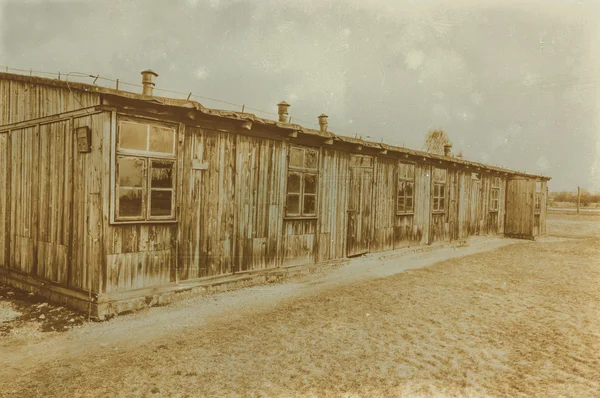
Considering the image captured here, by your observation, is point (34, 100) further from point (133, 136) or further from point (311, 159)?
point (311, 159)

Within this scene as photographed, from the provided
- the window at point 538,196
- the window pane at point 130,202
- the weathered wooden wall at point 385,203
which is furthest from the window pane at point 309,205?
the window at point 538,196

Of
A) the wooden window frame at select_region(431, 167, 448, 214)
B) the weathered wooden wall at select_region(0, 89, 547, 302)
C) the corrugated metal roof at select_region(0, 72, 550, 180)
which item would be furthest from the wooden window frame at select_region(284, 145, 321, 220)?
the wooden window frame at select_region(431, 167, 448, 214)

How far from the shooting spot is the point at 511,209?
70.7 ft

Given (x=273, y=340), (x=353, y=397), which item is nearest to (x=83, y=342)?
(x=273, y=340)

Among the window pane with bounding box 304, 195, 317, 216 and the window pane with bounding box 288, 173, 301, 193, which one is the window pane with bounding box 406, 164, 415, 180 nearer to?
the window pane with bounding box 304, 195, 317, 216

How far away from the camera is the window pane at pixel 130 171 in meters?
6.60

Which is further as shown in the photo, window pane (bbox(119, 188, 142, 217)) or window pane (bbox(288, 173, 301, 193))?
window pane (bbox(288, 173, 301, 193))

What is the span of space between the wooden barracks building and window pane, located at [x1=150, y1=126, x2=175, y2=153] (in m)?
0.02

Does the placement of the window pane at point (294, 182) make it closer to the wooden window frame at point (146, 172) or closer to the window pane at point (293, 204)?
the window pane at point (293, 204)

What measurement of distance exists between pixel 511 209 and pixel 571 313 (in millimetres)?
16255

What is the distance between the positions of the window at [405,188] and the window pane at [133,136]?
957 cm

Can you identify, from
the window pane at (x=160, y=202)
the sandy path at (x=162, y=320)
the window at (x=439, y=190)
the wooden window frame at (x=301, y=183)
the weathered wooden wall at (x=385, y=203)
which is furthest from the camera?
the window at (x=439, y=190)

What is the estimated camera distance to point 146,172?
689 centimetres

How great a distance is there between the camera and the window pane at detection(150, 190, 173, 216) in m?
7.03
